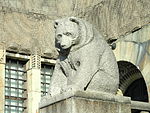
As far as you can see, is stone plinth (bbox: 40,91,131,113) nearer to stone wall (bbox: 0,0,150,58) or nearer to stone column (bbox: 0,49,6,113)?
stone wall (bbox: 0,0,150,58)

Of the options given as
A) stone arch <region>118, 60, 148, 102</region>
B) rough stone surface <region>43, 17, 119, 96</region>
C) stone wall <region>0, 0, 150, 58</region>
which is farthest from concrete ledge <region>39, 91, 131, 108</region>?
stone wall <region>0, 0, 150, 58</region>

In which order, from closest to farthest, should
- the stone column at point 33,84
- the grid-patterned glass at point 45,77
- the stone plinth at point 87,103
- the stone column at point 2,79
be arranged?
the stone plinth at point 87,103 < the stone column at point 2,79 < the stone column at point 33,84 < the grid-patterned glass at point 45,77

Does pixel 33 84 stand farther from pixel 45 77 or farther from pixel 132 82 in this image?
pixel 132 82

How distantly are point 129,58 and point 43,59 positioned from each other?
4.96 m

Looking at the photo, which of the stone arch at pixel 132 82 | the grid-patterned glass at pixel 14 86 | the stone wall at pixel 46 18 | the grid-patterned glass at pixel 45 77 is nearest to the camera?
the stone arch at pixel 132 82

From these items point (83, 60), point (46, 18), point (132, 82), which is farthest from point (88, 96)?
point (46, 18)

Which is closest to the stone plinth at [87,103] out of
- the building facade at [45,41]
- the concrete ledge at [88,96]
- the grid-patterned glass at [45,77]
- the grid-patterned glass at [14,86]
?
the concrete ledge at [88,96]

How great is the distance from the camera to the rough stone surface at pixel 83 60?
379 inches

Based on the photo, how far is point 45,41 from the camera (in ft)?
69.1

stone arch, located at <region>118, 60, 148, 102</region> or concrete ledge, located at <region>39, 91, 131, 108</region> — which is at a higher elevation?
stone arch, located at <region>118, 60, 148, 102</region>

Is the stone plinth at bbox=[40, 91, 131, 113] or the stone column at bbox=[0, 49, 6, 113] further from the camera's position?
the stone column at bbox=[0, 49, 6, 113]

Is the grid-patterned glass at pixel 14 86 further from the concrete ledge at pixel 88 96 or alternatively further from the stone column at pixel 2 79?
the concrete ledge at pixel 88 96

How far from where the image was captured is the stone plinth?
29.8 ft

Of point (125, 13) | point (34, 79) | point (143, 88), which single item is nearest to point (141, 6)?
point (125, 13)
